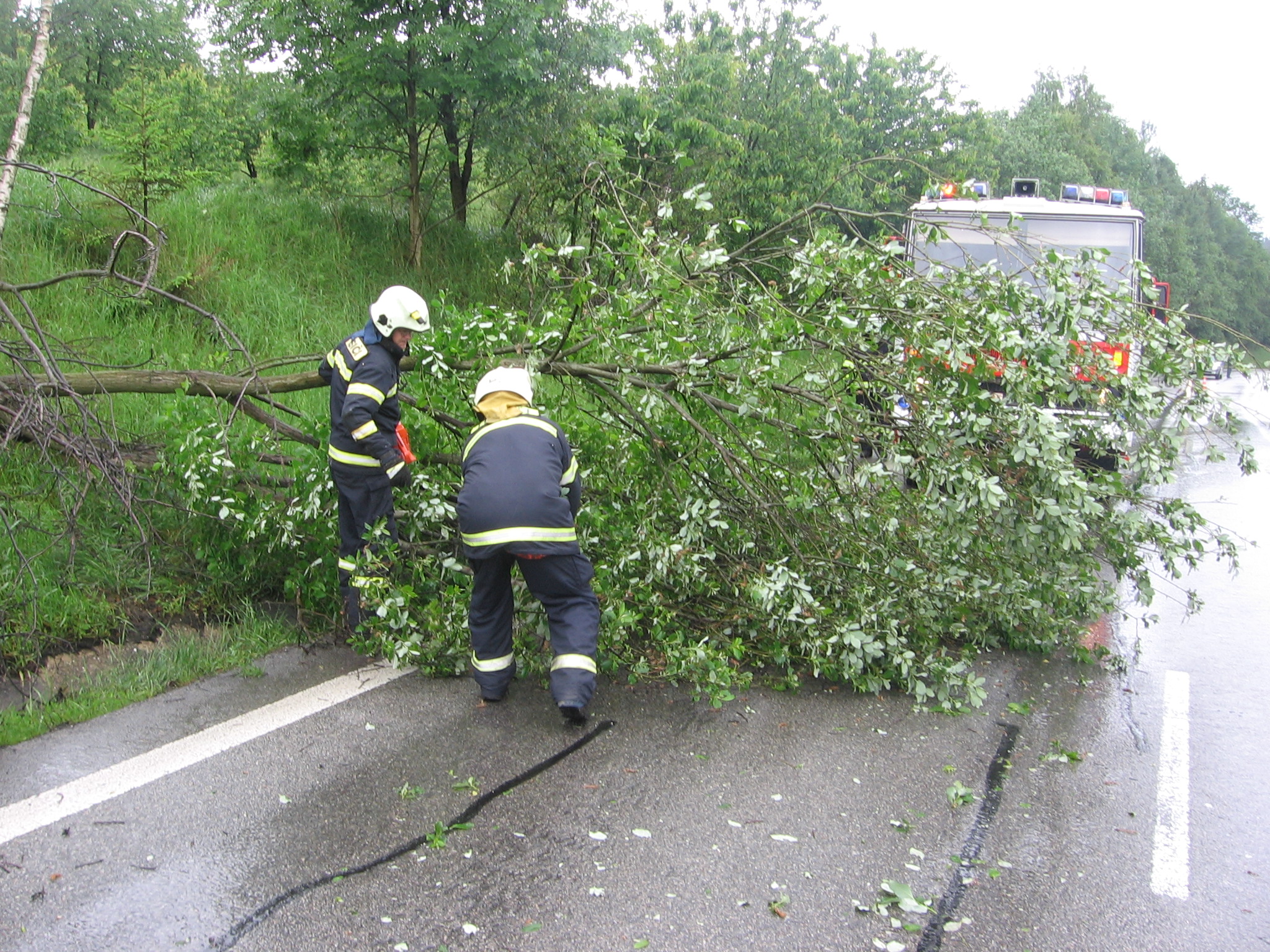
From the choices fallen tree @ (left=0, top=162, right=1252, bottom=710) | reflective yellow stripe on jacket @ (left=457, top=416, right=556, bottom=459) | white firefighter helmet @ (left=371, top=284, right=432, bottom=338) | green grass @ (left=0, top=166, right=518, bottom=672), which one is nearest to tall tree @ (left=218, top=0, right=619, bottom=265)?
green grass @ (left=0, top=166, right=518, bottom=672)

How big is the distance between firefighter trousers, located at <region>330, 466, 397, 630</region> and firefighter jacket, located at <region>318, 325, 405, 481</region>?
0.05 m

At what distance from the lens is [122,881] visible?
3074 mm

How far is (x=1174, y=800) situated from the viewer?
412 centimetres

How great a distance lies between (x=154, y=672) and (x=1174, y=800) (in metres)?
4.50

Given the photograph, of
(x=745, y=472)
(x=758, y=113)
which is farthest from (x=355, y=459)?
(x=758, y=113)

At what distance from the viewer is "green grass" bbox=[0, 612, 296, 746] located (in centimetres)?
416

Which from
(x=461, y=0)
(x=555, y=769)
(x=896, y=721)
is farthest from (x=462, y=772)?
(x=461, y=0)

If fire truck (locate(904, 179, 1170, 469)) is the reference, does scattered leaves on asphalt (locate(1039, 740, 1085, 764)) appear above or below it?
below

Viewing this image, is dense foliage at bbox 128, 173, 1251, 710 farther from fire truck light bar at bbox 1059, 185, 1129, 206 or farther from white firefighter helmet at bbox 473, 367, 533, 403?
fire truck light bar at bbox 1059, 185, 1129, 206

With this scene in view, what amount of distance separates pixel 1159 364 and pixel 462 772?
14.0 feet

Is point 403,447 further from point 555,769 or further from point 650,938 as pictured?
point 650,938

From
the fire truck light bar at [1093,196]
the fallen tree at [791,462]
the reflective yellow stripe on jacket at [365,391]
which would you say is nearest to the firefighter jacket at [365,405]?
the reflective yellow stripe on jacket at [365,391]

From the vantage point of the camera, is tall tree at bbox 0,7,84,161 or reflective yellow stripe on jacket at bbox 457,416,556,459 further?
tall tree at bbox 0,7,84,161

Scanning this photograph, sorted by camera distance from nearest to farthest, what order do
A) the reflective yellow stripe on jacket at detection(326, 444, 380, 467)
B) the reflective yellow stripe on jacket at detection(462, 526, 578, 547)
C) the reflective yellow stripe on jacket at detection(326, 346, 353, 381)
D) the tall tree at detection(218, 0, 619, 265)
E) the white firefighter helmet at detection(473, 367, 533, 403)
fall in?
the reflective yellow stripe on jacket at detection(462, 526, 578, 547)
the white firefighter helmet at detection(473, 367, 533, 403)
the reflective yellow stripe on jacket at detection(326, 444, 380, 467)
the reflective yellow stripe on jacket at detection(326, 346, 353, 381)
the tall tree at detection(218, 0, 619, 265)
